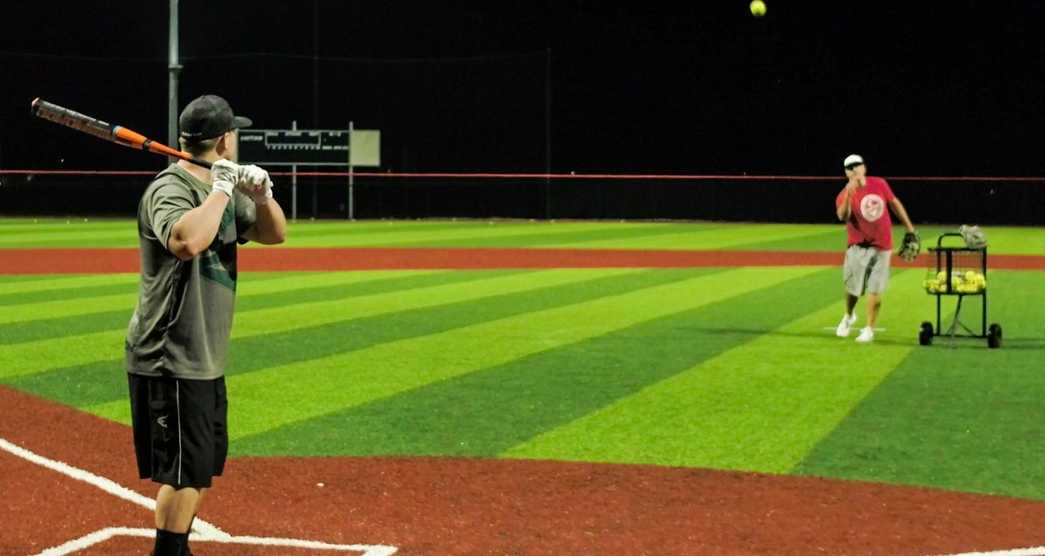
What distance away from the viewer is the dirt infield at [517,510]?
614 cm

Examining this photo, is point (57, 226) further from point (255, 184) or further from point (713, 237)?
point (255, 184)

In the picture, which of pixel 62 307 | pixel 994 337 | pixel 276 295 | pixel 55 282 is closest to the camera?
pixel 994 337

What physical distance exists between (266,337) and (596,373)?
3.69 meters

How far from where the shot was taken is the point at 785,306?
55.6ft

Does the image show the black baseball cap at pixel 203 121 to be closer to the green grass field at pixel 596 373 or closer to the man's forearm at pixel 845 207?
the green grass field at pixel 596 373

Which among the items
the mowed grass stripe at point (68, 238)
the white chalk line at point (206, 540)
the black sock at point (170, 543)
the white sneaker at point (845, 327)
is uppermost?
the black sock at point (170, 543)

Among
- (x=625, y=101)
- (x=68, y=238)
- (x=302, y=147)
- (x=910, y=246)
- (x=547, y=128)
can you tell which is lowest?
(x=68, y=238)

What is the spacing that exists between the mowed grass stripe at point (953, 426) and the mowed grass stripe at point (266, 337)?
191 inches

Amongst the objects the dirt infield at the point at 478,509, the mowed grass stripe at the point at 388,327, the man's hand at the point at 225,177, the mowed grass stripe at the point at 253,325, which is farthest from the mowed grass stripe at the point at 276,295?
the man's hand at the point at 225,177

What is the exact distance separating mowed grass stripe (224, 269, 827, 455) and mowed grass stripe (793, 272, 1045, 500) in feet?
6.05

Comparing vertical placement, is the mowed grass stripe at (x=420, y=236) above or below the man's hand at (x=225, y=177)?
below

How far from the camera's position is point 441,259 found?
25.3m

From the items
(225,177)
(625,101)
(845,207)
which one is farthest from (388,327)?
(625,101)

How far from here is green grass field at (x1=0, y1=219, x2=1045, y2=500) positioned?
8430mm
